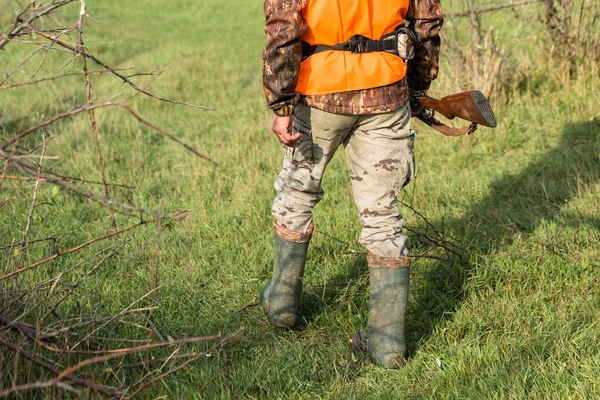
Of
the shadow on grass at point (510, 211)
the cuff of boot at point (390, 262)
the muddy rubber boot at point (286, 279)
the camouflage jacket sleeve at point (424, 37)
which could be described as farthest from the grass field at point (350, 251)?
the camouflage jacket sleeve at point (424, 37)

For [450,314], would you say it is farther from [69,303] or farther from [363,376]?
[69,303]

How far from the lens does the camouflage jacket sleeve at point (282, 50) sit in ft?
9.14

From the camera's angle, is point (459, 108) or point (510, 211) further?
point (510, 211)

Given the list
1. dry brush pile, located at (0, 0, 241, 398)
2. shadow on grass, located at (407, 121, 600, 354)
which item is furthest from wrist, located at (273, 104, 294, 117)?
shadow on grass, located at (407, 121, 600, 354)

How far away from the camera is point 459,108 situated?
10.3 ft

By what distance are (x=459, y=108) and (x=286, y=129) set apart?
2.69 feet

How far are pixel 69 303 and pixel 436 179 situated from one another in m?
2.97

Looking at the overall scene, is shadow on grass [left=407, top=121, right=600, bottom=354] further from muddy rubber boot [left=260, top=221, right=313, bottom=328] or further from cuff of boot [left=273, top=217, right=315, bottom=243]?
cuff of boot [left=273, top=217, right=315, bottom=243]

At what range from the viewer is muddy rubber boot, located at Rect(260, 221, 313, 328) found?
133 inches

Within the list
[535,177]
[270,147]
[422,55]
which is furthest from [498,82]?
[422,55]

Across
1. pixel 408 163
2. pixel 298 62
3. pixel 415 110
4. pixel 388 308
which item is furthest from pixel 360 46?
pixel 388 308

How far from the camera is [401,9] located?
299cm

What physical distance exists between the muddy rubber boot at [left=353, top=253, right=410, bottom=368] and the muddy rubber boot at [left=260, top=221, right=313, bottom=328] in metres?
0.40

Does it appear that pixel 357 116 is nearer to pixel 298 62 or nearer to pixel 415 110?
pixel 298 62
